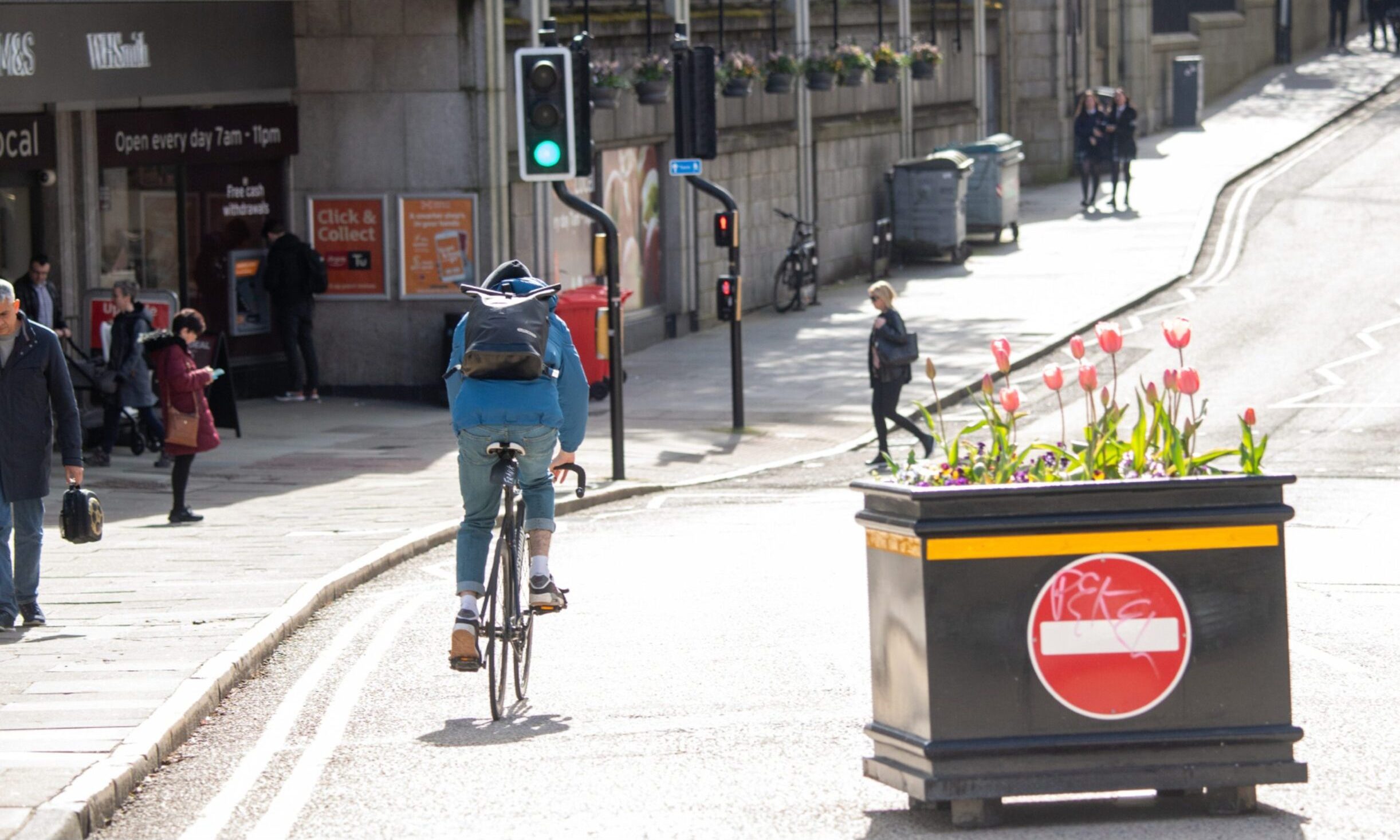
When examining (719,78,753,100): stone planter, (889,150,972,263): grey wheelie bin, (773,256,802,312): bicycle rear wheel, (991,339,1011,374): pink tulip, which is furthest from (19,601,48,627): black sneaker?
(889,150,972,263): grey wheelie bin

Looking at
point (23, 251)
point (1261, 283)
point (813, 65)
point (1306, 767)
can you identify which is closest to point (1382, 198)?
point (1261, 283)

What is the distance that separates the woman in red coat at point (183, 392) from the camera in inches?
537

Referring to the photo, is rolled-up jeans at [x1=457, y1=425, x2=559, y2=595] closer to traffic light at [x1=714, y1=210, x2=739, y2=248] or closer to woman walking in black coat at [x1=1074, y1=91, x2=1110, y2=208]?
traffic light at [x1=714, y1=210, x2=739, y2=248]

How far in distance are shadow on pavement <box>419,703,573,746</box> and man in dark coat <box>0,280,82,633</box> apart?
2.98 metres

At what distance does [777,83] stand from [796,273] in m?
2.66

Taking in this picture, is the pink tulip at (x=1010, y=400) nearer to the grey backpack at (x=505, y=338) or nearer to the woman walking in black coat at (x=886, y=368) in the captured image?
the grey backpack at (x=505, y=338)

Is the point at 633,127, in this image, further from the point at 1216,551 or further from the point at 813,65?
the point at 1216,551

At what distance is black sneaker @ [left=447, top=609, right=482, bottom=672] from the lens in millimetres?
7844

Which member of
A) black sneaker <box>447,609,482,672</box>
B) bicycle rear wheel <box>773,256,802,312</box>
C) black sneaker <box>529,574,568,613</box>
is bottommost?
black sneaker <box>447,609,482,672</box>

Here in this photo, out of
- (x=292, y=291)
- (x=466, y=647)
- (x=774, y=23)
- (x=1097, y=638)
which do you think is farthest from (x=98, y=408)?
(x=1097, y=638)

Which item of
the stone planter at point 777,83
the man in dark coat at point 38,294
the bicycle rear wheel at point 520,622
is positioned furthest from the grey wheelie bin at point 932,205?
the bicycle rear wheel at point 520,622

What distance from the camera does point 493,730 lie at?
25.7 feet

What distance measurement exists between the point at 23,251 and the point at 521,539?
11.5 m

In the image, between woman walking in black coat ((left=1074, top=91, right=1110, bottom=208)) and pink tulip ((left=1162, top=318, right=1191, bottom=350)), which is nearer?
pink tulip ((left=1162, top=318, right=1191, bottom=350))
